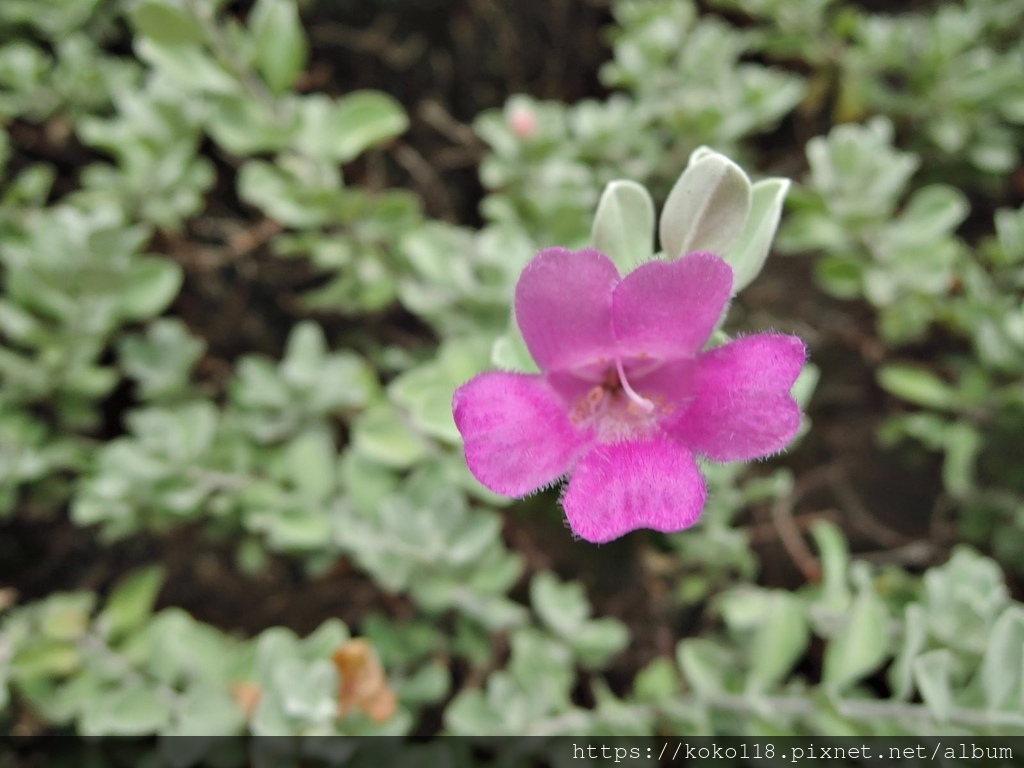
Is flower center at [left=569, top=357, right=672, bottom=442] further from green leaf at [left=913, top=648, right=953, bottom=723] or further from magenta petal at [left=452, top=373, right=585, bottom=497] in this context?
green leaf at [left=913, top=648, right=953, bottom=723]

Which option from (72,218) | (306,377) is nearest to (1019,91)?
(306,377)

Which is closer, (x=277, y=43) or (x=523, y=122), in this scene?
(x=277, y=43)

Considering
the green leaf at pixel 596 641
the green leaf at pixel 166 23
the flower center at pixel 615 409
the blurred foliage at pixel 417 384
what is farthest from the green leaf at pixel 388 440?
the green leaf at pixel 166 23

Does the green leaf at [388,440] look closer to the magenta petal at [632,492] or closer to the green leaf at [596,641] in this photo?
the green leaf at [596,641]

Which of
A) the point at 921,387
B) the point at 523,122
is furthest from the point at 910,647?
the point at 523,122

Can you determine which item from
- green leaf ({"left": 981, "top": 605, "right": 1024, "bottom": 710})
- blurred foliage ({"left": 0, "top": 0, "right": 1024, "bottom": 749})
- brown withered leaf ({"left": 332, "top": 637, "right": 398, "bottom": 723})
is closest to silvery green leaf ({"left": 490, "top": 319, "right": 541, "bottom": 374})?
blurred foliage ({"left": 0, "top": 0, "right": 1024, "bottom": 749})

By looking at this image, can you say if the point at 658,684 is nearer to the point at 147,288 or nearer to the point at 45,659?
the point at 45,659
